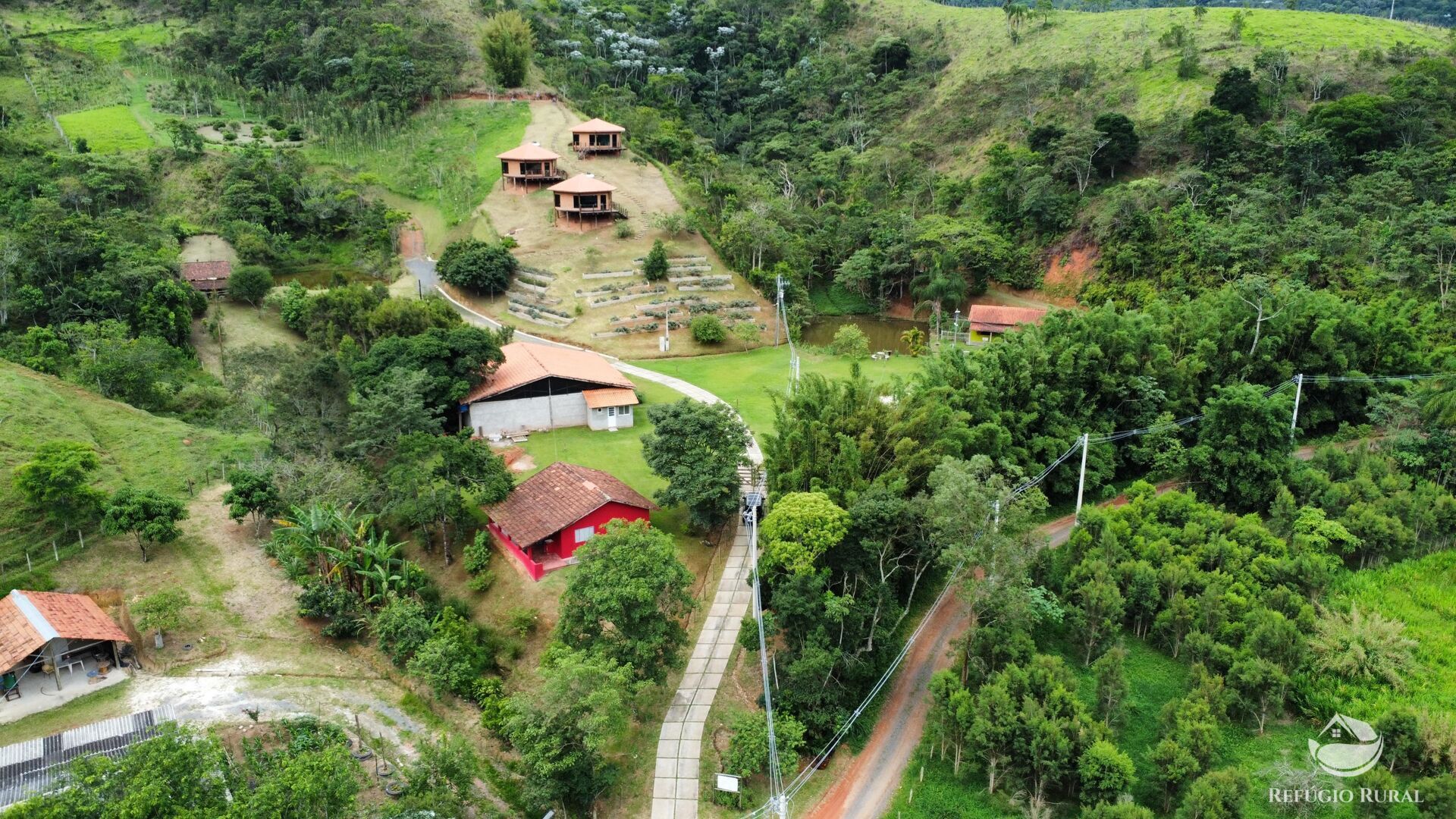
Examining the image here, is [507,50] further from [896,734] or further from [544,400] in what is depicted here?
[896,734]

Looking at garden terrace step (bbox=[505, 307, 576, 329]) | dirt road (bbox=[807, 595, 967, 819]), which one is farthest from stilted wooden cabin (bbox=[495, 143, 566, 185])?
dirt road (bbox=[807, 595, 967, 819])

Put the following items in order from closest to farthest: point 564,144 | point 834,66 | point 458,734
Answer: point 458,734 → point 564,144 → point 834,66

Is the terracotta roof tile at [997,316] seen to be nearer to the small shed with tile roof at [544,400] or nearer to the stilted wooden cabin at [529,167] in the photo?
the small shed with tile roof at [544,400]

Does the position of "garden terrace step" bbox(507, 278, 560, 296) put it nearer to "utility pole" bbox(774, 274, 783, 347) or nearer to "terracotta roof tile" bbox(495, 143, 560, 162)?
"terracotta roof tile" bbox(495, 143, 560, 162)

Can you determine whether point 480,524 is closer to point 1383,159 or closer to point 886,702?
point 886,702

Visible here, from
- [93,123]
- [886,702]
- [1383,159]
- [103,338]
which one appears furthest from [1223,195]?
[93,123]

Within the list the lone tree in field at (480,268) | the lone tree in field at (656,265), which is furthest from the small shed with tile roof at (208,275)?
the lone tree in field at (656,265)

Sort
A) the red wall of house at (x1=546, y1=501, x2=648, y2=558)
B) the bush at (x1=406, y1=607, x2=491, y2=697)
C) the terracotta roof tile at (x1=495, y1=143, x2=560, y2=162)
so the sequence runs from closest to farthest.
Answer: the bush at (x1=406, y1=607, x2=491, y2=697), the red wall of house at (x1=546, y1=501, x2=648, y2=558), the terracotta roof tile at (x1=495, y1=143, x2=560, y2=162)

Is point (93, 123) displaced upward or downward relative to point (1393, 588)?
upward
